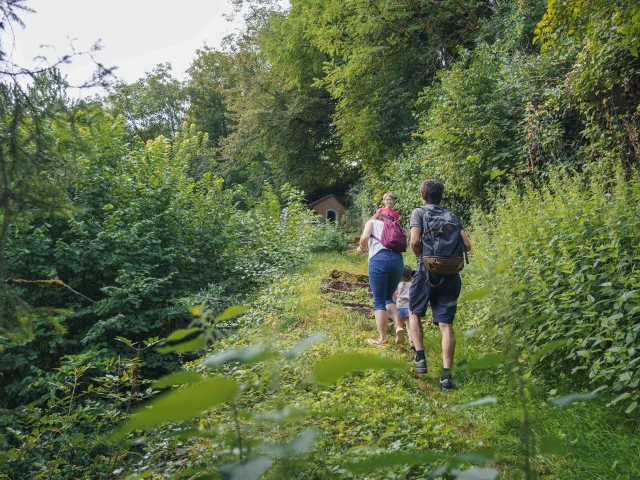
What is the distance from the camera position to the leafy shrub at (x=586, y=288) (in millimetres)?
3611

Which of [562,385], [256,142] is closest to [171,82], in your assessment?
[256,142]

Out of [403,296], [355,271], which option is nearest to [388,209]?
[403,296]

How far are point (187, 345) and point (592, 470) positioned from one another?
118 inches

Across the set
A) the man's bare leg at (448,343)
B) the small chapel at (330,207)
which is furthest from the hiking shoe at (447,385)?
the small chapel at (330,207)

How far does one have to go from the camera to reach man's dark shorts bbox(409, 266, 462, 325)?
4883mm

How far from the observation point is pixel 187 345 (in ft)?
3.71

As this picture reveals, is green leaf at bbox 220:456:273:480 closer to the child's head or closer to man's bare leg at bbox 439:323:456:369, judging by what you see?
man's bare leg at bbox 439:323:456:369

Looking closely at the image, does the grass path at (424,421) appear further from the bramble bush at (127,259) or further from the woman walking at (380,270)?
the bramble bush at (127,259)

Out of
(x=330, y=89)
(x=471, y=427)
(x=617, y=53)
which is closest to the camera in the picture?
(x=471, y=427)

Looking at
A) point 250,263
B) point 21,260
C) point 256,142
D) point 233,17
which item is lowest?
point 250,263

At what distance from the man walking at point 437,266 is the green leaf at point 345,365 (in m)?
3.89

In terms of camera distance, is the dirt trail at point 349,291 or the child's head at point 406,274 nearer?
the child's head at point 406,274

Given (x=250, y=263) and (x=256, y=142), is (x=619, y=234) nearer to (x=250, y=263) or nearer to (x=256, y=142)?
(x=250, y=263)

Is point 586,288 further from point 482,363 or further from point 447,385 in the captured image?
point 482,363
